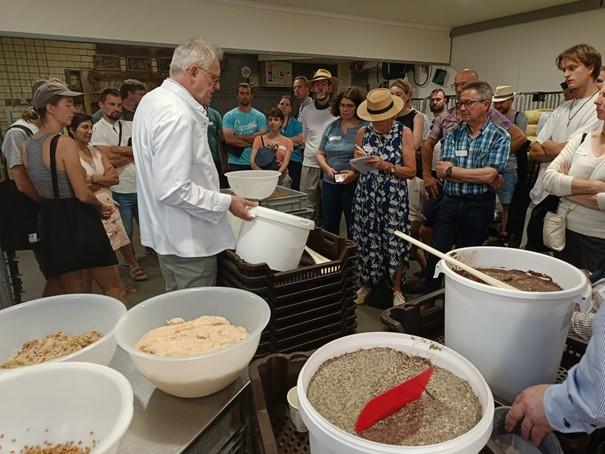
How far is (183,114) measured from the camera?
1508mm

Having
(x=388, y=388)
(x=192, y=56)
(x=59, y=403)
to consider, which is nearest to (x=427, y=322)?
(x=388, y=388)

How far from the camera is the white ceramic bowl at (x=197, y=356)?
841 millimetres

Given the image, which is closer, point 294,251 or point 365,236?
point 294,251

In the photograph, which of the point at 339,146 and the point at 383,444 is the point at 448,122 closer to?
the point at 339,146

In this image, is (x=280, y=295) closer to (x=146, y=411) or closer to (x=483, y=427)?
(x=146, y=411)

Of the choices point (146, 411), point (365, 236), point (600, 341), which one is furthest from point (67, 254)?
point (600, 341)

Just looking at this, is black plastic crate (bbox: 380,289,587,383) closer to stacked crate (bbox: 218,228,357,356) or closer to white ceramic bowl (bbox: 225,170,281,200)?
stacked crate (bbox: 218,228,357,356)

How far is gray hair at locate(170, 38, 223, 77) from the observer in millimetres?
1617

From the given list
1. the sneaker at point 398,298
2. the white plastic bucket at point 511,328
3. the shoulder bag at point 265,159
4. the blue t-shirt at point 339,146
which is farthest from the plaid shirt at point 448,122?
the white plastic bucket at point 511,328

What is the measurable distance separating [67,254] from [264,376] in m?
1.84

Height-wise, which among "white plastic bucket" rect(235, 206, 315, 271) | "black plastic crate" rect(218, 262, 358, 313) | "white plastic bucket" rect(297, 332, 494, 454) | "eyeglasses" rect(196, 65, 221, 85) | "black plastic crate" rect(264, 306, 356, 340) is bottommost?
"black plastic crate" rect(264, 306, 356, 340)

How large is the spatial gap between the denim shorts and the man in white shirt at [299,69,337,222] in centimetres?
175

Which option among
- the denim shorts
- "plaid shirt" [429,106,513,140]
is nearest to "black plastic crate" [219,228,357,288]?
"plaid shirt" [429,106,513,140]

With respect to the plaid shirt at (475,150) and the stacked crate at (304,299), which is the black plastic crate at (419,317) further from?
the plaid shirt at (475,150)
